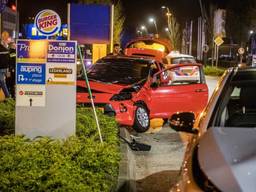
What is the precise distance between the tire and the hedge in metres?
4.65

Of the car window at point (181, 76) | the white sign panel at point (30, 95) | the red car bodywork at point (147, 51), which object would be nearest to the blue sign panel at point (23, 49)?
the white sign panel at point (30, 95)

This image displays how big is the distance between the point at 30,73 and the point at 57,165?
180 centimetres

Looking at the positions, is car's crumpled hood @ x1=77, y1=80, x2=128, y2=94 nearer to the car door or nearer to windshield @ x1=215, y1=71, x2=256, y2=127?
the car door

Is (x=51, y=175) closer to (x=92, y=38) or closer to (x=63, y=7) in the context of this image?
(x=92, y=38)

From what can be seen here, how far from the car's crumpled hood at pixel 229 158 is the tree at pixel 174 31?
71245 millimetres

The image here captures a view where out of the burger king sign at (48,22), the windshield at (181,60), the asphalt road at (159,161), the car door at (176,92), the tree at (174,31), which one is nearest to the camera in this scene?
the asphalt road at (159,161)

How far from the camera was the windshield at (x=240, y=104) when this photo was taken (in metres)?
4.76

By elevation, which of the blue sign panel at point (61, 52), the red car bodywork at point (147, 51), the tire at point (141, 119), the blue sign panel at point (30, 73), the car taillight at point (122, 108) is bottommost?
the tire at point (141, 119)

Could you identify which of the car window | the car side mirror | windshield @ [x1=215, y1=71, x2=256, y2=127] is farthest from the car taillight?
the car side mirror

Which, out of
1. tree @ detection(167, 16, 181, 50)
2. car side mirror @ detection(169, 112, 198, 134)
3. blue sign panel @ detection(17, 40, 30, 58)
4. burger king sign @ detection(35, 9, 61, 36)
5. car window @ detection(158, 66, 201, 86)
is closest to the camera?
car side mirror @ detection(169, 112, 198, 134)

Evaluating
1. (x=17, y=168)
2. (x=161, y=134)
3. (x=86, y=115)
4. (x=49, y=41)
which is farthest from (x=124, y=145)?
(x=161, y=134)

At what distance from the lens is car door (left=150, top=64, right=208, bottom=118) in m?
12.8

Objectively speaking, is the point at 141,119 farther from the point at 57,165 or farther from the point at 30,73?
the point at 57,165

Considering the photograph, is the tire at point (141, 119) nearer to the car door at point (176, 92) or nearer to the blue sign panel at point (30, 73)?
the car door at point (176, 92)
